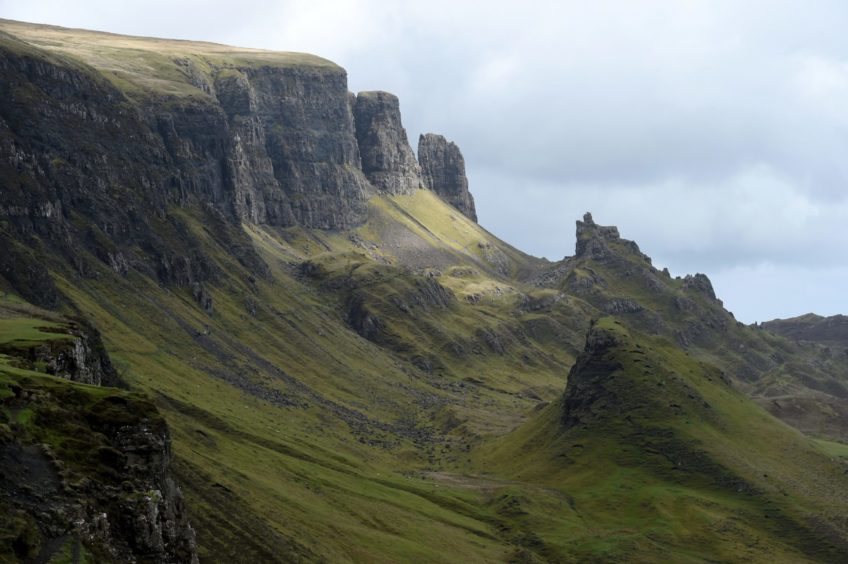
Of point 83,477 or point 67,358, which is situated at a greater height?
point 67,358

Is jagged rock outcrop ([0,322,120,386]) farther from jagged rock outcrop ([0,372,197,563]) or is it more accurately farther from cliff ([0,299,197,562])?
jagged rock outcrop ([0,372,197,563])

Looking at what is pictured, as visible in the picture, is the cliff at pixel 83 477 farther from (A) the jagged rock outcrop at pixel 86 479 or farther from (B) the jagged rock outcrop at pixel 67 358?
(B) the jagged rock outcrop at pixel 67 358

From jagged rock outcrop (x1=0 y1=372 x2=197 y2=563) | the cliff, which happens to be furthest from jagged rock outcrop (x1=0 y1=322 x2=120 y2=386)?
jagged rock outcrop (x1=0 y1=372 x2=197 y2=563)

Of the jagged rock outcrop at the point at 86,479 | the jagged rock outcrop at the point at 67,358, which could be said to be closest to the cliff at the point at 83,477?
the jagged rock outcrop at the point at 86,479

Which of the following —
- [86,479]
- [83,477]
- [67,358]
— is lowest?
[86,479]

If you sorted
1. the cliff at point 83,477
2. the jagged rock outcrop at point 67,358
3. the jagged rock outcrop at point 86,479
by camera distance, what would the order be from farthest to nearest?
the jagged rock outcrop at point 67,358, the jagged rock outcrop at point 86,479, the cliff at point 83,477

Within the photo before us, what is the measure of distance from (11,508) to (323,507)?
4407 inches

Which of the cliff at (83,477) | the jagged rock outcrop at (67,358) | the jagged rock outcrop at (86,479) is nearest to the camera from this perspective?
the cliff at (83,477)

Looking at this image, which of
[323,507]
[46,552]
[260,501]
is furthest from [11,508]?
[323,507]

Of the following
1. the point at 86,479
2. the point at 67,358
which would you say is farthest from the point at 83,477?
the point at 67,358

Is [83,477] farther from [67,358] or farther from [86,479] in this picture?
[67,358]

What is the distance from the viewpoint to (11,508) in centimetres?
7881

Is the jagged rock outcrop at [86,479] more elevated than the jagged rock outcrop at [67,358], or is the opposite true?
the jagged rock outcrop at [67,358]

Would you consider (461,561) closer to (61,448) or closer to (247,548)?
(247,548)
